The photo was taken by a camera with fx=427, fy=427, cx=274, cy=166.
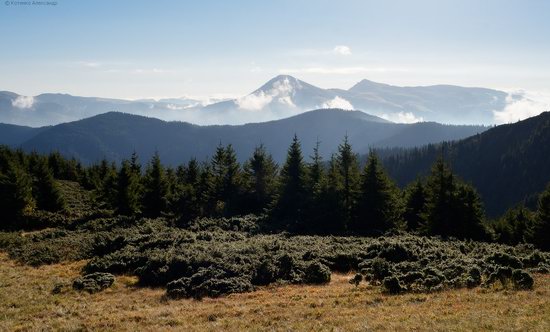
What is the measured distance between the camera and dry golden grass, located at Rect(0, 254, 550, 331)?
52.5 ft

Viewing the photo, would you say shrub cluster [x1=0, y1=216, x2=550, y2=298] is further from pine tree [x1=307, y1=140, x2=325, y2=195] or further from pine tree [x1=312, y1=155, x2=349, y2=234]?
pine tree [x1=307, y1=140, x2=325, y2=195]

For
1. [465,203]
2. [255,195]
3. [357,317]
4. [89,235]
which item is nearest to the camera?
[357,317]

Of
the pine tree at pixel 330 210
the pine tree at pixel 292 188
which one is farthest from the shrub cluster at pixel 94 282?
the pine tree at pixel 292 188

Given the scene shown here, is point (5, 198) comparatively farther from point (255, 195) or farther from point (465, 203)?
point (465, 203)

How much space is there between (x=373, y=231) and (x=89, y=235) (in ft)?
92.8

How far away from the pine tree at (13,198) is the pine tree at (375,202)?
3939 centimetres

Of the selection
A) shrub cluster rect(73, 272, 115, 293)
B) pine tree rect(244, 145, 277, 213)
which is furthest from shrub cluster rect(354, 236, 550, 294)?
pine tree rect(244, 145, 277, 213)

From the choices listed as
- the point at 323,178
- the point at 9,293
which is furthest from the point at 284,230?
the point at 9,293

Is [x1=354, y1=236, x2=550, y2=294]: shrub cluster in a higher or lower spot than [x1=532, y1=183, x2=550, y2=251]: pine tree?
higher

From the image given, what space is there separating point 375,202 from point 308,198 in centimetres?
785

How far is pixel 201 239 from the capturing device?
1448 inches

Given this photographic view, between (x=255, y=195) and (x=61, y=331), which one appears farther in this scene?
(x=255, y=195)

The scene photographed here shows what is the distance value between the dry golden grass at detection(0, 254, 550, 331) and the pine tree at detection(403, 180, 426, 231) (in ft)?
110

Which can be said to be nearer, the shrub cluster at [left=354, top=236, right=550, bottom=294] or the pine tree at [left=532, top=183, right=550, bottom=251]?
the shrub cluster at [left=354, top=236, right=550, bottom=294]
